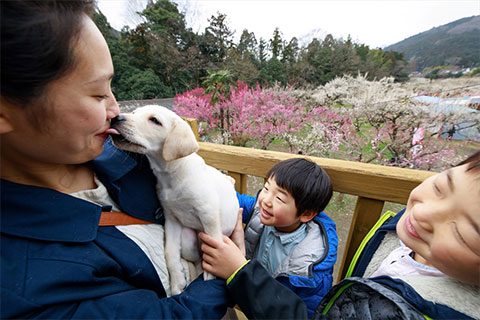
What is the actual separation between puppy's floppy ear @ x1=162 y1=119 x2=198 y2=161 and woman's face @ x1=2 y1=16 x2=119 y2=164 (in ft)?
1.15

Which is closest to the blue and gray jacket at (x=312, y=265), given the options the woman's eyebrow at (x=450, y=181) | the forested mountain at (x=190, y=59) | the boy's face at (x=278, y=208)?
the boy's face at (x=278, y=208)

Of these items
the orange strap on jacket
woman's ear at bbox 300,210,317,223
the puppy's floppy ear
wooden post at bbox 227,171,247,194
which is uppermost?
the puppy's floppy ear

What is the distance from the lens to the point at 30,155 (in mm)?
650

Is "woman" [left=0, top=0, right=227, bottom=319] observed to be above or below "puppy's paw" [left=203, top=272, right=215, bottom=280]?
above

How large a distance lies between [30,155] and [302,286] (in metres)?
1.31

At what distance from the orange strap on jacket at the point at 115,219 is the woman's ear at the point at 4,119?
1.43 ft

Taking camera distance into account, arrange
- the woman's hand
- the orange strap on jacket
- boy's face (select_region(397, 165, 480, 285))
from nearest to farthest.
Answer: boy's face (select_region(397, 165, 480, 285)) < the orange strap on jacket < the woman's hand

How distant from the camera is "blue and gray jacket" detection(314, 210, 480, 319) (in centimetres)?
69

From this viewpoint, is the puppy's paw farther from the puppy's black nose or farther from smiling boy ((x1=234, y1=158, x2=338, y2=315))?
the puppy's black nose

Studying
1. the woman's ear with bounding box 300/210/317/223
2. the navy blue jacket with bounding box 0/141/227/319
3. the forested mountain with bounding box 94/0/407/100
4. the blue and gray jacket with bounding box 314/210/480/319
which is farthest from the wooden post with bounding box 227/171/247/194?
the forested mountain with bounding box 94/0/407/100

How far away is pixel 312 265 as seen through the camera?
1.13m

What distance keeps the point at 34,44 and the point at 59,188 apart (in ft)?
1.74

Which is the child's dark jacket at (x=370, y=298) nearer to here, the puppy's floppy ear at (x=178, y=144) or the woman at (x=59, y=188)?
the woman at (x=59, y=188)

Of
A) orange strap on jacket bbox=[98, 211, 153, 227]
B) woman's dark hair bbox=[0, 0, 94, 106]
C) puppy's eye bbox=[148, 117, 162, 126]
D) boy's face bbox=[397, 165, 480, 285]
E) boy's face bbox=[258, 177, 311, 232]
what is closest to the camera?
woman's dark hair bbox=[0, 0, 94, 106]
